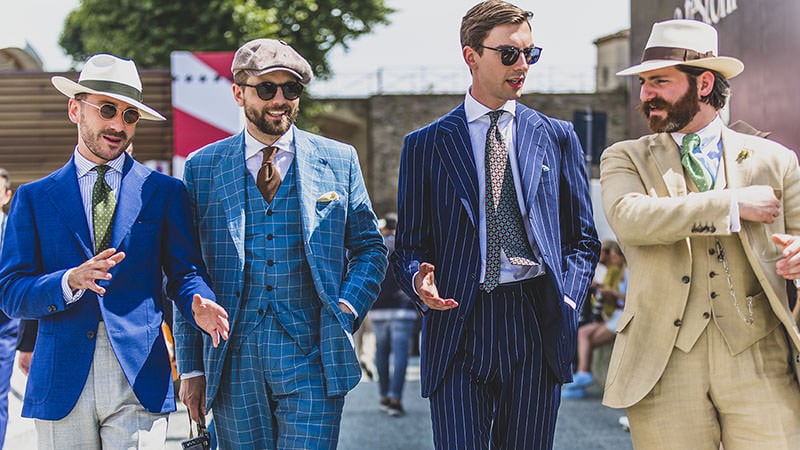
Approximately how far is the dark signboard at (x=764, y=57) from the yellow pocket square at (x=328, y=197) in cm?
299

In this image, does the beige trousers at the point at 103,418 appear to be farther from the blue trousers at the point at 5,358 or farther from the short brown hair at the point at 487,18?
the blue trousers at the point at 5,358

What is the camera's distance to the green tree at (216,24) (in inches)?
911

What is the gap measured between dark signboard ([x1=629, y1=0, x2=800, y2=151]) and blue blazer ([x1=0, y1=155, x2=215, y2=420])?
3.68m

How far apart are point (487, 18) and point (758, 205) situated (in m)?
1.27

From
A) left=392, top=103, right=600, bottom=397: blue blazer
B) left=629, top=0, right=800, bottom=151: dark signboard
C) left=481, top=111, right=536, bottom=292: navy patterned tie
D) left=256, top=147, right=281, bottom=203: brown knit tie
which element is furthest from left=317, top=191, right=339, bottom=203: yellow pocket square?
left=629, top=0, right=800, bottom=151: dark signboard

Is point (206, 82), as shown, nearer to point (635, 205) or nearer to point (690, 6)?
point (690, 6)

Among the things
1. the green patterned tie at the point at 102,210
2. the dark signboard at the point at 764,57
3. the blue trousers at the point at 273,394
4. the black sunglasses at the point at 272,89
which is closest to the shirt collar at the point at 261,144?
the black sunglasses at the point at 272,89

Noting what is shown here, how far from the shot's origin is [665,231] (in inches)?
148

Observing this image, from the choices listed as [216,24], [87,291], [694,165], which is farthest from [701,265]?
[216,24]

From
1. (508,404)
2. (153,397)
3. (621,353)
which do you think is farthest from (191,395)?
(621,353)

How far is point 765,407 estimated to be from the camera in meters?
3.75

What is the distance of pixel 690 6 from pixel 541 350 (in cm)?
482

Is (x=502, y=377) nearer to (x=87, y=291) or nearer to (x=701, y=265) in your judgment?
(x=701, y=265)

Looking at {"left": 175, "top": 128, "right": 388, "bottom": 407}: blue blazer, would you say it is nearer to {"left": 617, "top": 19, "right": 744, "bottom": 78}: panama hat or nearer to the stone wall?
{"left": 617, "top": 19, "right": 744, "bottom": 78}: panama hat
